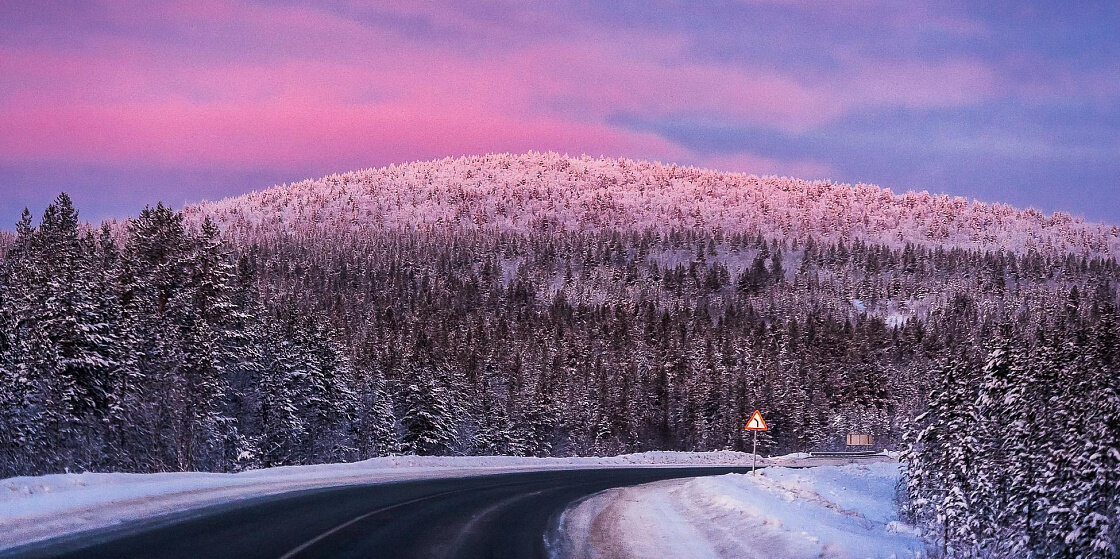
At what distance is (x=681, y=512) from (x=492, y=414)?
6372 centimetres

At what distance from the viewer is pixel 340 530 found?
46.2 ft

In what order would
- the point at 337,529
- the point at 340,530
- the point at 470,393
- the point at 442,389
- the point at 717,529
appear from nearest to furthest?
the point at 340,530 < the point at 337,529 < the point at 717,529 < the point at 442,389 < the point at 470,393

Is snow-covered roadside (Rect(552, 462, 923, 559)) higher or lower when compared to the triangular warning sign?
lower

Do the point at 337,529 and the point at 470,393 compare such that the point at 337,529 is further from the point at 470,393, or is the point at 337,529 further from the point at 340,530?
the point at 470,393

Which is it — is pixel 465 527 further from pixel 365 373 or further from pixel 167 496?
pixel 365 373

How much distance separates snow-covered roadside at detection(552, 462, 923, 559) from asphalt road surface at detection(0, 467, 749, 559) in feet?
2.90

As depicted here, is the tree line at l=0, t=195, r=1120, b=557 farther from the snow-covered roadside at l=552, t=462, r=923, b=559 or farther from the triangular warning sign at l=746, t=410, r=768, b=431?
the triangular warning sign at l=746, t=410, r=768, b=431

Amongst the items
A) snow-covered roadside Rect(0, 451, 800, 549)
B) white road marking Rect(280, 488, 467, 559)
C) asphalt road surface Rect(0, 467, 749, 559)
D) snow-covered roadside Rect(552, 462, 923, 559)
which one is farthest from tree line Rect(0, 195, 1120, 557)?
snow-covered roadside Rect(0, 451, 800, 549)

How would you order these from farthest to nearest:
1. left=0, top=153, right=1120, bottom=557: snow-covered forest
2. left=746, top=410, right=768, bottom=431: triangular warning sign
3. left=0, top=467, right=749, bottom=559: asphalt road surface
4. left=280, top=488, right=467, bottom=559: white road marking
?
left=746, top=410, right=768, bottom=431: triangular warning sign < left=0, top=153, right=1120, bottom=557: snow-covered forest < left=280, top=488, right=467, bottom=559: white road marking < left=0, top=467, right=749, bottom=559: asphalt road surface

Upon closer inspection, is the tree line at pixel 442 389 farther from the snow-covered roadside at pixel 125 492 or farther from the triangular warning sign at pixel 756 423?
the snow-covered roadside at pixel 125 492

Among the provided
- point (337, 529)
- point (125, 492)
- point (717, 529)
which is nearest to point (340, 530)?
point (337, 529)

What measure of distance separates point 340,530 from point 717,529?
22.4 ft

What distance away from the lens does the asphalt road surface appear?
11.5 metres

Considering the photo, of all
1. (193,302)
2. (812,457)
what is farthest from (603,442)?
(193,302)
